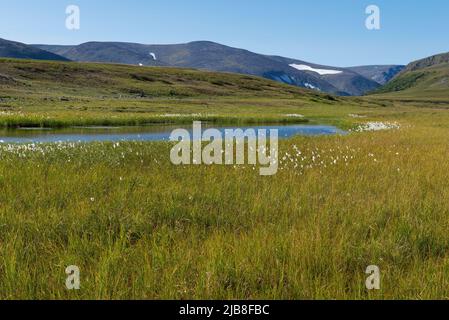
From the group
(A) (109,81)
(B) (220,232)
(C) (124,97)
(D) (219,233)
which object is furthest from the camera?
(A) (109,81)

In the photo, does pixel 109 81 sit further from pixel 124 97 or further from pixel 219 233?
pixel 219 233

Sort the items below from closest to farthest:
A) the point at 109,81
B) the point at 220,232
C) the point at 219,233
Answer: the point at 220,232 → the point at 219,233 → the point at 109,81

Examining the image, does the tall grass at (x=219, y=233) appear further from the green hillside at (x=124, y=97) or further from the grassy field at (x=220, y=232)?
the green hillside at (x=124, y=97)

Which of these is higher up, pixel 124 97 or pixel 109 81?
pixel 109 81

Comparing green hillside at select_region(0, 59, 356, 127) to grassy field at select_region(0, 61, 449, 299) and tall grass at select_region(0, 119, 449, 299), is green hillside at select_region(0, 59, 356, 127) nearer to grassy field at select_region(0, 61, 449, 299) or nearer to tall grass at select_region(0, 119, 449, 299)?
grassy field at select_region(0, 61, 449, 299)

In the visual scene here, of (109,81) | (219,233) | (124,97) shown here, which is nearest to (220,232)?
(219,233)

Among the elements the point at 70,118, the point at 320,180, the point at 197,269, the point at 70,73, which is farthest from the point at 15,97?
the point at 197,269

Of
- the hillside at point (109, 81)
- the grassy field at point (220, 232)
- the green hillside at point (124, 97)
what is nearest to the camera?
the grassy field at point (220, 232)

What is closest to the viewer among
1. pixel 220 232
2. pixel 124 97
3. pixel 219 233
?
pixel 220 232

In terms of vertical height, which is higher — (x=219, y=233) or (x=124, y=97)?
(x=124, y=97)

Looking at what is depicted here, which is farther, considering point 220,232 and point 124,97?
point 124,97

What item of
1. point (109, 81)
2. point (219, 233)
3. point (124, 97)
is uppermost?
point (109, 81)

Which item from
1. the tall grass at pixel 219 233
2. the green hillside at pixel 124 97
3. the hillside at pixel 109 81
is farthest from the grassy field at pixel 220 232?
the hillside at pixel 109 81

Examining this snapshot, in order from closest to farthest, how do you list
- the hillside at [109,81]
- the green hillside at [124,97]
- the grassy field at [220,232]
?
the grassy field at [220,232] → the green hillside at [124,97] → the hillside at [109,81]
